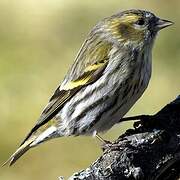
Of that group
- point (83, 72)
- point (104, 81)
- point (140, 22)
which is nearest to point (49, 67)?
point (140, 22)

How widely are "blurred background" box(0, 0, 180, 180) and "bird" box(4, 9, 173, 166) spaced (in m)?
1.86

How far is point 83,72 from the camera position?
5.14m

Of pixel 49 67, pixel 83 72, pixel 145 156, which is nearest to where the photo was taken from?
pixel 145 156

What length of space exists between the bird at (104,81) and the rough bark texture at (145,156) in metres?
0.69

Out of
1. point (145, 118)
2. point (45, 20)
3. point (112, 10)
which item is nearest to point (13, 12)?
point (45, 20)

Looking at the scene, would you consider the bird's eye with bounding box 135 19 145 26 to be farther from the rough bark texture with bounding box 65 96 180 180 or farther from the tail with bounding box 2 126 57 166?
the rough bark texture with bounding box 65 96 180 180

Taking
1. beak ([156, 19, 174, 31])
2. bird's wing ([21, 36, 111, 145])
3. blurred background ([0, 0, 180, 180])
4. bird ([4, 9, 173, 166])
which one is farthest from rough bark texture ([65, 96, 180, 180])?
blurred background ([0, 0, 180, 180])

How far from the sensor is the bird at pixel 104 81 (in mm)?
4938

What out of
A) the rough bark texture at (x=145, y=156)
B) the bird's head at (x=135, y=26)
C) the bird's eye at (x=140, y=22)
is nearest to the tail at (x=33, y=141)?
the bird's head at (x=135, y=26)

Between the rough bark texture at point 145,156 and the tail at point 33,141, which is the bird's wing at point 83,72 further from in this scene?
the rough bark texture at point 145,156

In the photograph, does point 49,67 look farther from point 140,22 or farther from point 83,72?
point 83,72

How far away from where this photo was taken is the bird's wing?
513 centimetres

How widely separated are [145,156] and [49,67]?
6739 millimetres

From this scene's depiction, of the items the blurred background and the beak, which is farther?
the blurred background
